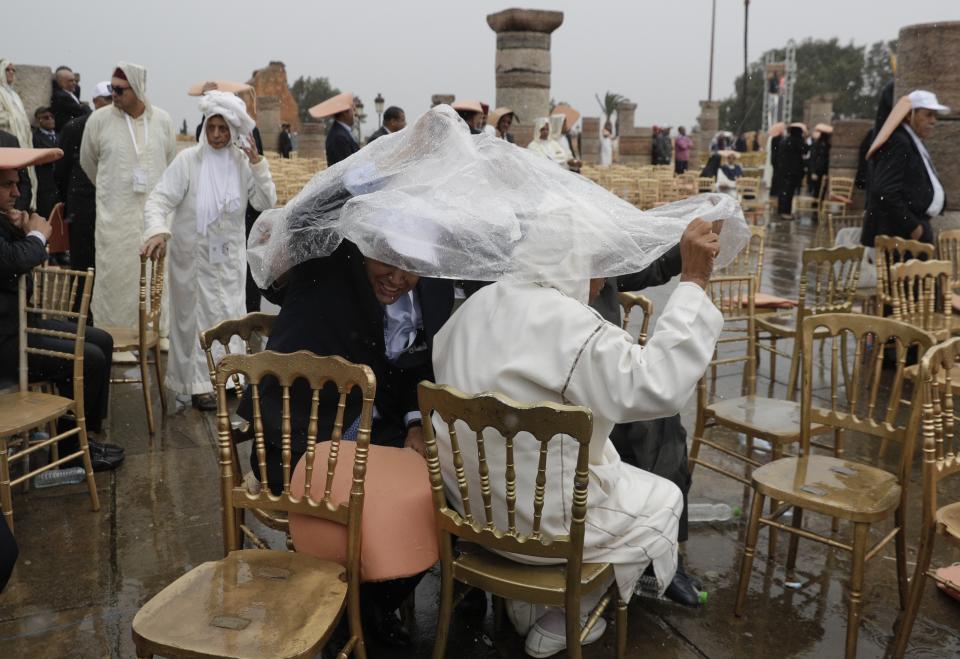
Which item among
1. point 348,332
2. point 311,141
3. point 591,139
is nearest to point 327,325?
point 348,332

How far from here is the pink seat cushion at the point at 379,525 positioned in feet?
6.84

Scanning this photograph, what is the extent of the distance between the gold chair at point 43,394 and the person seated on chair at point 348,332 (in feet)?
3.60

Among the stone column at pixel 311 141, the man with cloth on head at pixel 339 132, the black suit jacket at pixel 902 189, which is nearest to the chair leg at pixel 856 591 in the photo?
the black suit jacket at pixel 902 189

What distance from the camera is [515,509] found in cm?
203

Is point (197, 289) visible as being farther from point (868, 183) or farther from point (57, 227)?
point (868, 183)

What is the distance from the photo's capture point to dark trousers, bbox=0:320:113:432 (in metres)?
3.41

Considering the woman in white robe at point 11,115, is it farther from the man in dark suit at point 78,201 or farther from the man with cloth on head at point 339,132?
the man with cloth on head at point 339,132

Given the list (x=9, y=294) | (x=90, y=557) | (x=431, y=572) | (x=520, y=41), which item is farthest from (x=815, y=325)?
(x=520, y=41)

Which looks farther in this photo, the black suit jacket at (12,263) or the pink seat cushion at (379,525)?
the black suit jacket at (12,263)

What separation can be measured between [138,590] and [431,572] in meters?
1.02

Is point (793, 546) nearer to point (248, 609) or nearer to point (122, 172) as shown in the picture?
point (248, 609)

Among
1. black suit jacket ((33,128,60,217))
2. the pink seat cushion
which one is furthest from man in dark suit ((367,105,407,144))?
the pink seat cushion

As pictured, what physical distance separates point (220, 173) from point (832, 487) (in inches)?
134

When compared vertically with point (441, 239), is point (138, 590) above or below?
below
